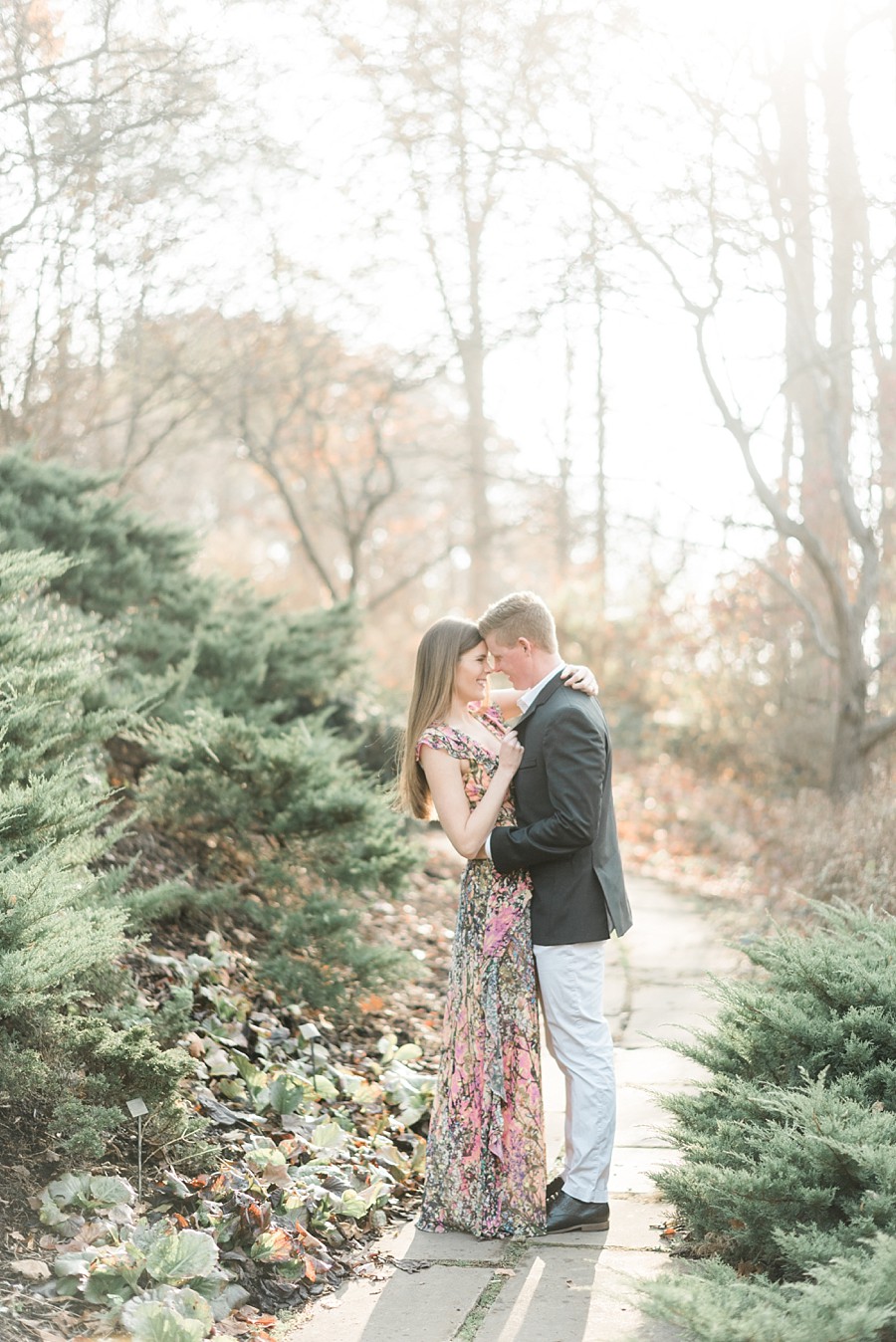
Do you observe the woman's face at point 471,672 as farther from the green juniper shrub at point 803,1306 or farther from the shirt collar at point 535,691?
the green juniper shrub at point 803,1306

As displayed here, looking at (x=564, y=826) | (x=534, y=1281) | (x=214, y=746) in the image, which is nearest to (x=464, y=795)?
(x=564, y=826)

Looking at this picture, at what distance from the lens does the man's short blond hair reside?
4094mm

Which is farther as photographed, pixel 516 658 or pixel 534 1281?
pixel 516 658

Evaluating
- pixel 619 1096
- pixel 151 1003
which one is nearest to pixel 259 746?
pixel 151 1003

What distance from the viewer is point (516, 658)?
4113 mm

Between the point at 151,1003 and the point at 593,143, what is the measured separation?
7.38 metres

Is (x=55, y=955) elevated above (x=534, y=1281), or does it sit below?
above

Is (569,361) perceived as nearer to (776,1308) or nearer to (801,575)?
(801,575)

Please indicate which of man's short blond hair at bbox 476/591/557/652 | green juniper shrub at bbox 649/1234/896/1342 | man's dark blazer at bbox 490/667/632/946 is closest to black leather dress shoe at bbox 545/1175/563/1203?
man's dark blazer at bbox 490/667/632/946

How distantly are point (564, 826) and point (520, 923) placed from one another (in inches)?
16.8

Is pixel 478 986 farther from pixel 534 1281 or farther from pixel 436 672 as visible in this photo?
pixel 436 672

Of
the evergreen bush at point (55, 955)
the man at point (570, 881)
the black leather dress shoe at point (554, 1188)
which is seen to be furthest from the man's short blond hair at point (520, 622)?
the black leather dress shoe at point (554, 1188)

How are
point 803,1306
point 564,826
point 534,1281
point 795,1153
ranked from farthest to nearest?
point 564,826
point 534,1281
point 795,1153
point 803,1306

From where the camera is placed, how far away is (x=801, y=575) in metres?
12.4
